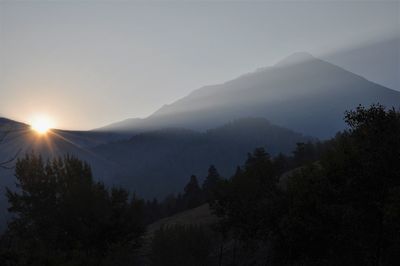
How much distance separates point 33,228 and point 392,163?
3161cm

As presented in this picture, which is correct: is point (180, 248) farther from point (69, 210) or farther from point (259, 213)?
point (69, 210)

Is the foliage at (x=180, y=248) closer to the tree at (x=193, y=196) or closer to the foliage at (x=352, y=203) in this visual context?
the foliage at (x=352, y=203)

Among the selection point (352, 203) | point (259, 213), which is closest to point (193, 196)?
point (259, 213)

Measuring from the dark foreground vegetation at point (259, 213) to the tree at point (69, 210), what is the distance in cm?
9

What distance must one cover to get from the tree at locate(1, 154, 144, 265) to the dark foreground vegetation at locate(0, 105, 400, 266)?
88 mm

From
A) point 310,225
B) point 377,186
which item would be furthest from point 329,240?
point 377,186

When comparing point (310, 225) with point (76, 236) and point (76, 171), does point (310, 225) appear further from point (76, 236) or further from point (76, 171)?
point (76, 171)

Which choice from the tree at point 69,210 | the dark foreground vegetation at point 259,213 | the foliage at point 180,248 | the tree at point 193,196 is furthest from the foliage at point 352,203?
the tree at point 193,196

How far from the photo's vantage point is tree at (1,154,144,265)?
1462 inches

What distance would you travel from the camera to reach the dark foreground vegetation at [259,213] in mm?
21359

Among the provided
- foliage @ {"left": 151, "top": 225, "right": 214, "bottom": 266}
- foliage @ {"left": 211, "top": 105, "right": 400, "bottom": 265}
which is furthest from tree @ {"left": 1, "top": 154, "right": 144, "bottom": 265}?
foliage @ {"left": 211, "top": 105, "right": 400, "bottom": 265}

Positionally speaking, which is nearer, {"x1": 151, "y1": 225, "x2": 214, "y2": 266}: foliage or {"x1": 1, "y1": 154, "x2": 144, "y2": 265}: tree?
{"x1": 1, "y1": 154, "x2": 144, "y2": 265}: tree

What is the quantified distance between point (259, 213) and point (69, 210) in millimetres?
15903

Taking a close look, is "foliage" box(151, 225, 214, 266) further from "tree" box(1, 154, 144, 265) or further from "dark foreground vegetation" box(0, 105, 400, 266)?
"tree" box(1, 154, 144, 265)
